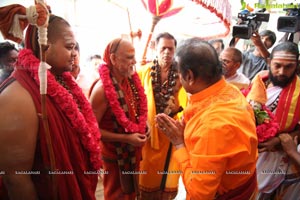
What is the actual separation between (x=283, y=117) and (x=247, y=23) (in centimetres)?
99

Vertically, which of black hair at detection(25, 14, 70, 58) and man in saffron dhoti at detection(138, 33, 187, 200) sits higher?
black hair at detection(25, 14, 70, 58)

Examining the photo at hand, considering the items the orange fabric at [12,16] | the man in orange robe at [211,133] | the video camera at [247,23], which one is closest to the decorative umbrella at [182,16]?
the video camera at [247,23]

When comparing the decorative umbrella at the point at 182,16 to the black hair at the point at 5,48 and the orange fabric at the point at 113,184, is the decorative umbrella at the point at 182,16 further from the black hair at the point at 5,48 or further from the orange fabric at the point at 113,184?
the orange fabric at the point at 113,184

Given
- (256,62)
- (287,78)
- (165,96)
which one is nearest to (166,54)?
(165,96)

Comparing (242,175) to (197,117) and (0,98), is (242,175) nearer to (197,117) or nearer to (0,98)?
(197,117)

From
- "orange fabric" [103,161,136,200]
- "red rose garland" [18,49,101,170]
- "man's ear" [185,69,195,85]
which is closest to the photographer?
"red rose garland" [18,49,101,170]

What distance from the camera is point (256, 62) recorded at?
3564 millimetres

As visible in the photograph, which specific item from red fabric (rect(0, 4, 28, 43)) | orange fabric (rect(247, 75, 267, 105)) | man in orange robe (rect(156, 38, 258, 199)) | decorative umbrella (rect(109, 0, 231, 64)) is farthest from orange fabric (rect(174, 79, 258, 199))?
decorative umbrella (rect(109, 0, 231, 64))

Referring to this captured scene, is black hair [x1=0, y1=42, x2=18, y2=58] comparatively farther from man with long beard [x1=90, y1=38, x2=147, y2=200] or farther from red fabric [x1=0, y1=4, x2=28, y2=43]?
red fabric [x1=0, y1=4, x2=28, y2=43]

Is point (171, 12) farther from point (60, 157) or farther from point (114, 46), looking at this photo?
point (60, 157)

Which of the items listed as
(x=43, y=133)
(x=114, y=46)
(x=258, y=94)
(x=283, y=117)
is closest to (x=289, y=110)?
(x=283, y=117)

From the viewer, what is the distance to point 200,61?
4.09 ft

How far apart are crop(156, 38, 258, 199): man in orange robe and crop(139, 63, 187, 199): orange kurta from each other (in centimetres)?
93

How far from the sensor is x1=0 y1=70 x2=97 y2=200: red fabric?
44.9 inches
